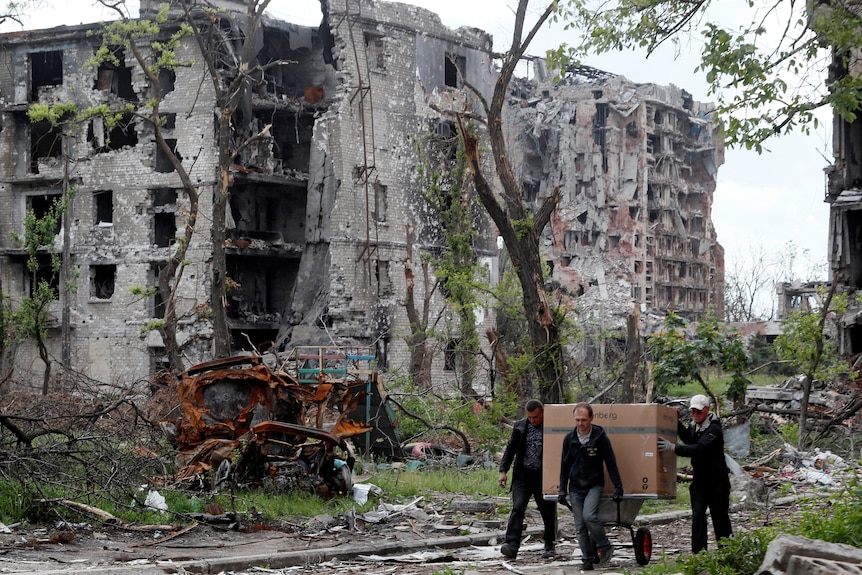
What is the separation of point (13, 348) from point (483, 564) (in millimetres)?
27919

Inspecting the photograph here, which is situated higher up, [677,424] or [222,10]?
[222,10]

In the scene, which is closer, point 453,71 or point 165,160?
point 165,160

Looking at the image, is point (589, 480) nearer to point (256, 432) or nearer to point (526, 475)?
point (526, 475)

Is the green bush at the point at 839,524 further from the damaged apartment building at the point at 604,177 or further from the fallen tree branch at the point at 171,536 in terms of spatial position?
the damaged apartment building at the point at 604,177

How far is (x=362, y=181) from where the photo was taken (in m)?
40.2

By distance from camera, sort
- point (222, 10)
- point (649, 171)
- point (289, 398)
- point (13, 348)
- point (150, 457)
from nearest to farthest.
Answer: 1. point (150, 457)
2. point (289, 398)
3. point (222, 10)
4. point (13, 348)
5. point (649, 171)

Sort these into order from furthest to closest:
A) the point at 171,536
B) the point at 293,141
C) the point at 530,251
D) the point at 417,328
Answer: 1. the point at 293,141
2. the point at 417,328
3. the point at 530,251
4. the point at 171,536

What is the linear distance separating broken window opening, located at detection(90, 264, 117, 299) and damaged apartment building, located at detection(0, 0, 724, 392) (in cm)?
6

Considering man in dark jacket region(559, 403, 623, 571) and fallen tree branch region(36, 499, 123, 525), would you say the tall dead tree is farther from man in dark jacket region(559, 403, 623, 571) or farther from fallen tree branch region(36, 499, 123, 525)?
fallen tree branch region(36, 499, 123, 525)

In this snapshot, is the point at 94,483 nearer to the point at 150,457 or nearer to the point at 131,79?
the point at 150,457

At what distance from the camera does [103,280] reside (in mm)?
40500

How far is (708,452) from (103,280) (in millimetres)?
32742

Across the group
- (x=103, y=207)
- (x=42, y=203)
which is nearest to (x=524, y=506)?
(x=103, y=207)

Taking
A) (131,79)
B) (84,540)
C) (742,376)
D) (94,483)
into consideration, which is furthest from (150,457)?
(131,79)
